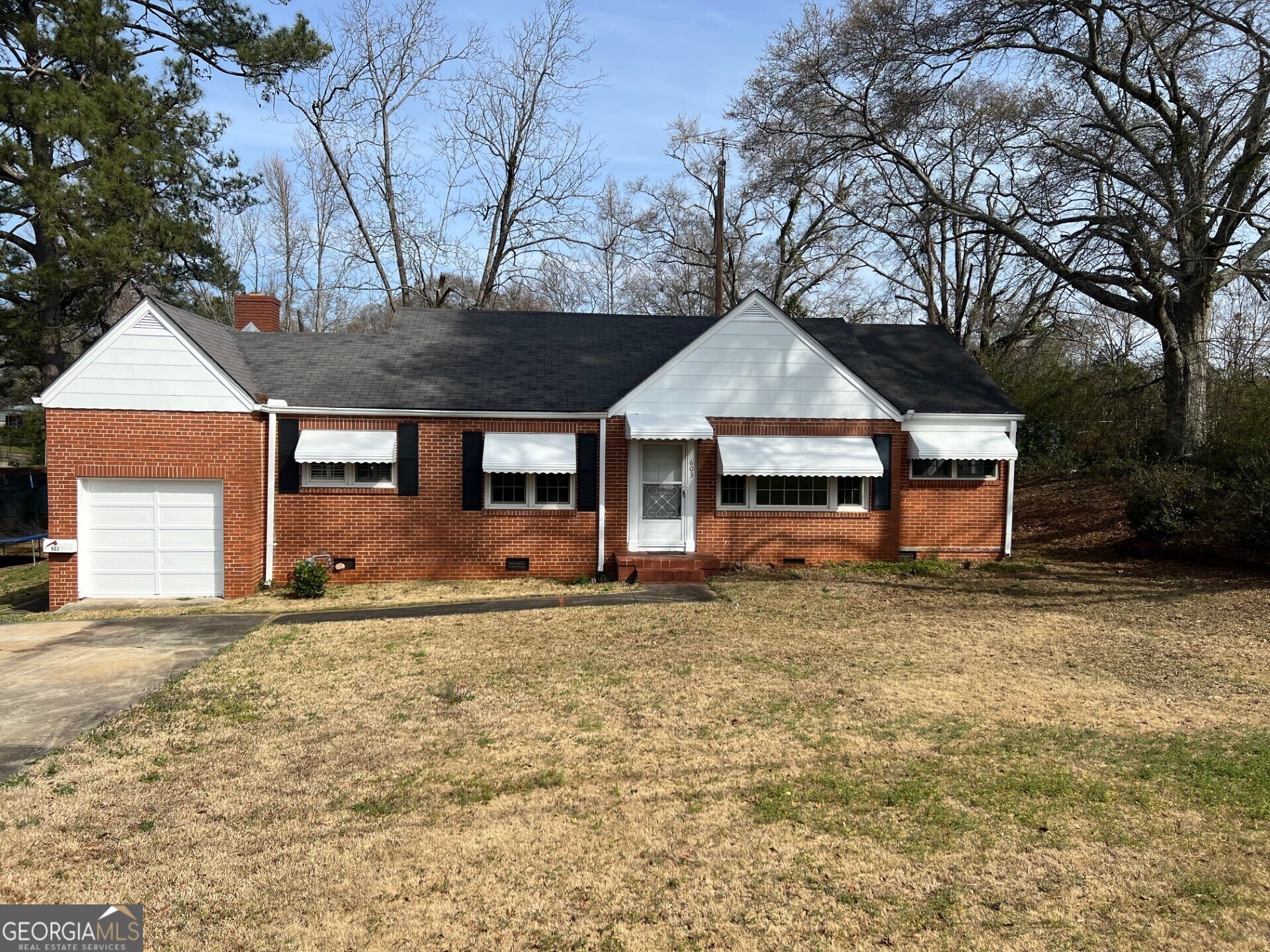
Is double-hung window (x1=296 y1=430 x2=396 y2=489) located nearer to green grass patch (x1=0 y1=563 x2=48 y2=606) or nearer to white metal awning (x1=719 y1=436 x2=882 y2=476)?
green grass patch (x1=0 y1=563 x2=48 y2=606)

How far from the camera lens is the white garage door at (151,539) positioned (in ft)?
42.3

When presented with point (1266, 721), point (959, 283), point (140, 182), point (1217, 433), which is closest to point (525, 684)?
point (1266, 721)

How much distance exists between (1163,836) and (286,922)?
5067 mm

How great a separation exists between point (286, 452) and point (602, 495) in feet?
18.5

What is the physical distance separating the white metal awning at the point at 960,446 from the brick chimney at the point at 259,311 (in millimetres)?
14212

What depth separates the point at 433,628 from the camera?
10531 mm

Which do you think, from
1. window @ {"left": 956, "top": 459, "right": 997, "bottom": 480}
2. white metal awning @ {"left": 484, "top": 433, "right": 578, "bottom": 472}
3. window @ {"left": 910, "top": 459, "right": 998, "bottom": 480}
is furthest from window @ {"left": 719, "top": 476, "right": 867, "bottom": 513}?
white metal awning @ {"left": 484, "top": 433, "right": 578, "bottom": 472}

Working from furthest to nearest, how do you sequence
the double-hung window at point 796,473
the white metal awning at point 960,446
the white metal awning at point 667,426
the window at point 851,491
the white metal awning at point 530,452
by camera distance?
the window at point 851,491, the white metal awning at point 960,446, the double-hung window at point 796,473, the white metal awning at point 530,452, the white metal awning at point 667,426

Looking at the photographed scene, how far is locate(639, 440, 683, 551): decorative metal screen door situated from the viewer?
47.8 feet

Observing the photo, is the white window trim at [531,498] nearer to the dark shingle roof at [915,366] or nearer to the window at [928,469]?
the dark shingle roof at [915,366]

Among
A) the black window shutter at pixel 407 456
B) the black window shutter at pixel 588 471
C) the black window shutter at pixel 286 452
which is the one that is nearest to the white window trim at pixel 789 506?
the black window shutter at pixel 588 471

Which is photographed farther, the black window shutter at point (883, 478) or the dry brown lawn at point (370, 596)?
the black window shutter at point (883, 478)

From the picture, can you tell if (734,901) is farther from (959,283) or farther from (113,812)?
(959,283)
